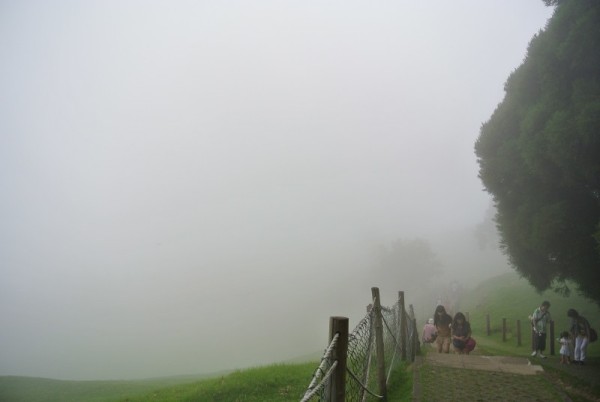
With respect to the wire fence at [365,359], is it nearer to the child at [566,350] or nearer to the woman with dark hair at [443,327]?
the woman with dark hair at [443,327]

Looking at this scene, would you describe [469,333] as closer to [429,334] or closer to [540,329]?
[429,334]

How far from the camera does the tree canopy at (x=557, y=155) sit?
13.6 metres

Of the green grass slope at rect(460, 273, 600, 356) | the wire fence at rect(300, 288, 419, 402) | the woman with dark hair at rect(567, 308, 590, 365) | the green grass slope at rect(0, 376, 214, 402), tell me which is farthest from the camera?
the green grass slope at rect(0, 376, 214, 402)

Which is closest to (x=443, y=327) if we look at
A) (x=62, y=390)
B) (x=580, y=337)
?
(x=580, y=337)

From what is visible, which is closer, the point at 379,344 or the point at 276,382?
the point at 379,344

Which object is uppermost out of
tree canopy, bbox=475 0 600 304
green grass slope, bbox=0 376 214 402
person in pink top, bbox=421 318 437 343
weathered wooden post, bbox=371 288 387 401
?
tree canopy, bbox=475 0 600 304

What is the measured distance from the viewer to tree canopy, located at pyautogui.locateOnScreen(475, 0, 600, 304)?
13648 mm

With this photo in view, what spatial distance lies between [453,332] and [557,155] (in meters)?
9.10

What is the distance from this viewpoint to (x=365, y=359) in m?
7.01

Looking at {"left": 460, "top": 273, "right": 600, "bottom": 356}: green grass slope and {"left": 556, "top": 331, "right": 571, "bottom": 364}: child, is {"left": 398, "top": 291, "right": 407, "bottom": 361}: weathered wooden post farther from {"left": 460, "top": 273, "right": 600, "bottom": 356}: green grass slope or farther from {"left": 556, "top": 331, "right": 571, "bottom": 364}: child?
{"left": 460, "top": 273, "right": 600, "bottom": 356}: green grass slope

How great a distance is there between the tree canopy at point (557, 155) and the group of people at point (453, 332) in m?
5.81

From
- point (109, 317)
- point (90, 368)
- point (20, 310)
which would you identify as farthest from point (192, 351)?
point (20, 310)

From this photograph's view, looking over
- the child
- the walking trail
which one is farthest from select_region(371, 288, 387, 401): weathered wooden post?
the child

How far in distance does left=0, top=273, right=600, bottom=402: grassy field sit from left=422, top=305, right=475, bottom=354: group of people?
2702mm
